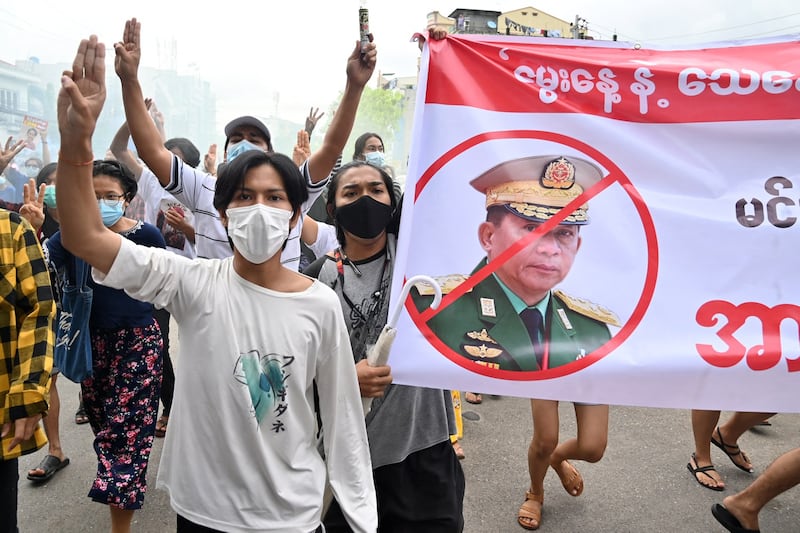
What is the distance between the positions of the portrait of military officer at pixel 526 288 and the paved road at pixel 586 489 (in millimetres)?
1400

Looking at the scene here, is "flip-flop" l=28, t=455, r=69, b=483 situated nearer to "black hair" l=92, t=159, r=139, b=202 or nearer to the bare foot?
"black hair" l=92, t=159, r=139, b=202

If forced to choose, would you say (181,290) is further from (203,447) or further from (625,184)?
(625,184)

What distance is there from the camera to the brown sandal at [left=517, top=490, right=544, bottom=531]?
285 centimetres

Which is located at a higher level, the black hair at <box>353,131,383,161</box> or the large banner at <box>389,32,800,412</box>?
the black hair at <box>353,131,383,161</box>

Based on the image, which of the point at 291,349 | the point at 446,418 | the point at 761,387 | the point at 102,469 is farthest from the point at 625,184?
the point at 102,469

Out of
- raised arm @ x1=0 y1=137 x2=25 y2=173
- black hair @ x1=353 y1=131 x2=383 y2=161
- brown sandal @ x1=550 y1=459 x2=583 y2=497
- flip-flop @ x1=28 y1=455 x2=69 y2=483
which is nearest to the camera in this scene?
brown sandal @ x1=550 y1=459 x2=583 y2=497

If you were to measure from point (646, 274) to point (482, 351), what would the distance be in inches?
25.4

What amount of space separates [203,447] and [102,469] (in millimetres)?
1427

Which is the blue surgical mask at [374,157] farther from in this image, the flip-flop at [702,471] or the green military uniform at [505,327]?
Result: the flip-flop at [702,471]

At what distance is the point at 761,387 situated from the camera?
192cm

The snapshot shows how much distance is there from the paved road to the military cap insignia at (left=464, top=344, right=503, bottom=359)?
1.39 meters

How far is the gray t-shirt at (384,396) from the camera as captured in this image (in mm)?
1896

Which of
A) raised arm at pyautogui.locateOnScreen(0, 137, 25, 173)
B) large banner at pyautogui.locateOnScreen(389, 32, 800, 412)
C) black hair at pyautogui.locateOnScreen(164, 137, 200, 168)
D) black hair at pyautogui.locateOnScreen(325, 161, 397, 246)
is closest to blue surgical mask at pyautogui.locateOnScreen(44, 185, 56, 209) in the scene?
raised arm at pyautogui.locateOnScreen(0, 137, 25, 173)

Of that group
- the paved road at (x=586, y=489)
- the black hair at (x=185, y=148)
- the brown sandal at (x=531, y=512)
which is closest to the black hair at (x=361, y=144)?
the black hair at (x=185, y=148)
